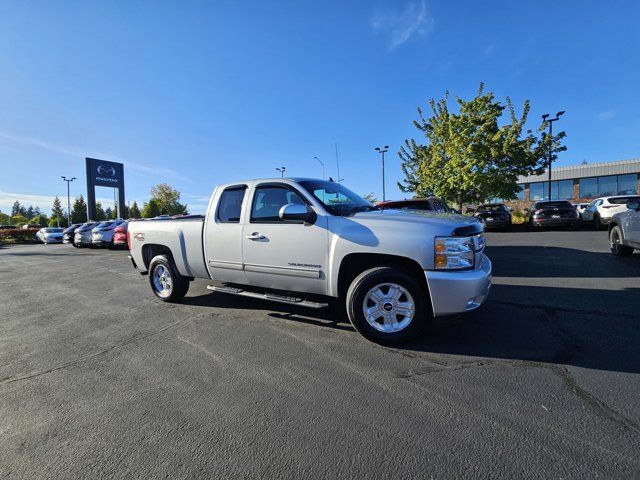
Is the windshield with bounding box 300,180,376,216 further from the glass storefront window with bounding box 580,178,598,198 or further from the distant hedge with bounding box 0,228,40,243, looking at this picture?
the glass storefront window with bounding box 580,178,598,198

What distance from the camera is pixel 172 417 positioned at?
269 centimetres

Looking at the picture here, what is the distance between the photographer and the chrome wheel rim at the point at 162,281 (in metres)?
6.13

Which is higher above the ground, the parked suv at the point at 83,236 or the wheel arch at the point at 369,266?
the parked suv at the point at 83,236

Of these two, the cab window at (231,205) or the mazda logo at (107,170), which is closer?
the cab window at (231,205)

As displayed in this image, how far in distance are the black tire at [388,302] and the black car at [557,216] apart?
1738 cm

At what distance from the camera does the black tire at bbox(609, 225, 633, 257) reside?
870 cm

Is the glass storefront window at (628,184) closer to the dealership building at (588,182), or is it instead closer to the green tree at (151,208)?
the dealership building at (588,182)

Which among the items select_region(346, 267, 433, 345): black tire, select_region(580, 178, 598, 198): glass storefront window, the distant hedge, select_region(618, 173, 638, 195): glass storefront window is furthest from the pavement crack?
select_region(580, 178, 598, 198): glass storefront window

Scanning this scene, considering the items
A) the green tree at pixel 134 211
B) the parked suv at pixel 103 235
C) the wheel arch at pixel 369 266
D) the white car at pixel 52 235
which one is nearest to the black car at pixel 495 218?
the wheel arch at pixel 369 266

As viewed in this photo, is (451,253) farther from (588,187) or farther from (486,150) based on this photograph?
(588,187)

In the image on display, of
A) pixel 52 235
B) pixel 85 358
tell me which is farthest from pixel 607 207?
pixel 52 235

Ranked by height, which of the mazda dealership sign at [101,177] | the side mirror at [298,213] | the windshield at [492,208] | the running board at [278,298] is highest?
the mazda dealership sign at [101,177]

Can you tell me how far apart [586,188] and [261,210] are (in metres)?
47.4

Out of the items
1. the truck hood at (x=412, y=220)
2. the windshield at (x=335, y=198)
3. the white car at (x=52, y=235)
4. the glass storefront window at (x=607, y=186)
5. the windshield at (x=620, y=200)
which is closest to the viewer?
the truck hood at (x=412, y=220)
